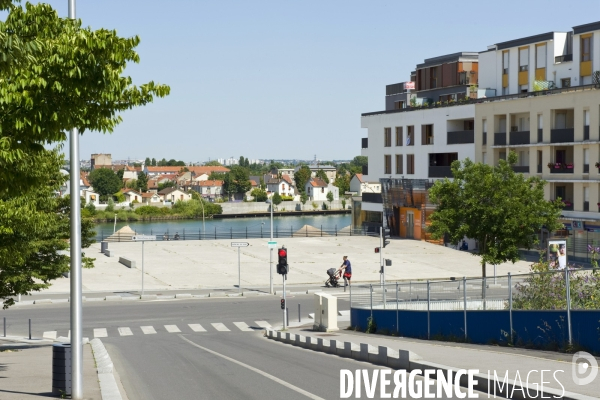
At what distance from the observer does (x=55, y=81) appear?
995 centimetres

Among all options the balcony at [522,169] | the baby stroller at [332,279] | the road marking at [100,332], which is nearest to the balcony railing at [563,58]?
the balcony at [522,169]

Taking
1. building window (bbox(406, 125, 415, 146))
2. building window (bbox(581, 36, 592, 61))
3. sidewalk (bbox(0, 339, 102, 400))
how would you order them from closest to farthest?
sidewalk (bbox(0, 339, 102, 400)), building window (bbox(581, 36, 592, 61)), building window (bbox(406, 125, 415, 146))

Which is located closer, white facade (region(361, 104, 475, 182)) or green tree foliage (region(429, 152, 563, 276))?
green tree foliage (region(429, 152, 563, 276))

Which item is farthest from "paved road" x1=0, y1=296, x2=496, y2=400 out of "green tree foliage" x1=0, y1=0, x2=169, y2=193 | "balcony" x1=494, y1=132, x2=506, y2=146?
"balcony" x1=494, y1=132, x2=506, y2=146

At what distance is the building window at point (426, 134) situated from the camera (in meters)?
71.2

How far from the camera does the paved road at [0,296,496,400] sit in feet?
52.5

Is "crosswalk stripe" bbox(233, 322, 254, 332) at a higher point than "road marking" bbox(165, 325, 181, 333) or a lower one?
lower

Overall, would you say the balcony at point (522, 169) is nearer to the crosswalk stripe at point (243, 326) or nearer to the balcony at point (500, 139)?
the balcony at point (500, 139)

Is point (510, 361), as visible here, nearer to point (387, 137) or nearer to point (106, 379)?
point (106, 379)

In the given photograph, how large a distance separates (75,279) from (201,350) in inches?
474

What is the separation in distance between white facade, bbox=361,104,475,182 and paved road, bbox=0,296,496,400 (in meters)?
27.3

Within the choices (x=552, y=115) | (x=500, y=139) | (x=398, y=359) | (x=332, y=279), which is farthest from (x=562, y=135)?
(x=398, y=359)

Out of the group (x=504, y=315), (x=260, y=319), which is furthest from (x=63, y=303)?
(x=504, y=315)

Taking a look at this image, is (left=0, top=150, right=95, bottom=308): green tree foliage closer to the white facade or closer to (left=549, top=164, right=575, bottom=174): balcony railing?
(left=549, top=164, right=575, bottom=174): balcony railing
